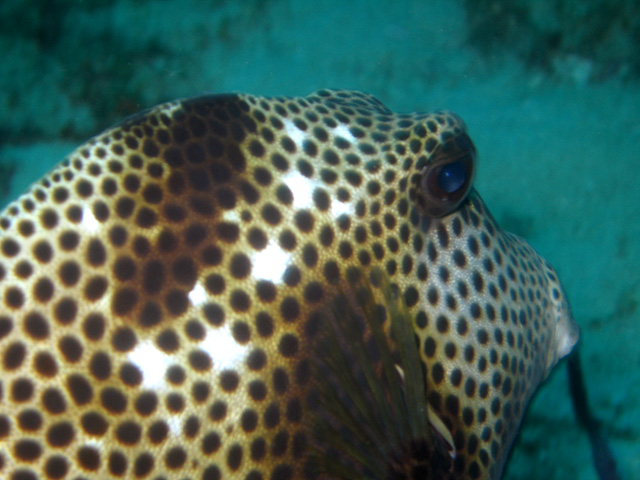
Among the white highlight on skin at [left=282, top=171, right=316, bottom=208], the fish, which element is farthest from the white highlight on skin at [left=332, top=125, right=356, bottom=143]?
the white highlight on skin at [left=282, top=171, right=316, bottom=208]

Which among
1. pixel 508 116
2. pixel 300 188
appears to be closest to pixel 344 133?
pixel 300 188

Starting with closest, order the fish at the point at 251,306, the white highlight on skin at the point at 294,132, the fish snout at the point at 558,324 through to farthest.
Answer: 1. the fish at the point at 251,306
2. the white highlight on skin at the point at 294,132
3. the fish snout at the point at 558,324

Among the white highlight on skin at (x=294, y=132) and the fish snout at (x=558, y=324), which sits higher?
the white highlight on skin at (x=294, y=132)

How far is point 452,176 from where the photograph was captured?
1831 millimetres

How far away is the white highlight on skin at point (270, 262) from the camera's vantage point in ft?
5.14

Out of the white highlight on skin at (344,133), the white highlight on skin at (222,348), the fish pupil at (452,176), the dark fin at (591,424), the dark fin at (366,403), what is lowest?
the dark fin at (591,424)

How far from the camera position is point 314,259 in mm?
1641

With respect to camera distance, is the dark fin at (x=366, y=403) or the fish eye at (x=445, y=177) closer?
the dark fin at (x=366, y=403)

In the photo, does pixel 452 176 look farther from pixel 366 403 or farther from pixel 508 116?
pixel 508 116

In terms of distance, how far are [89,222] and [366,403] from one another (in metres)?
1.03

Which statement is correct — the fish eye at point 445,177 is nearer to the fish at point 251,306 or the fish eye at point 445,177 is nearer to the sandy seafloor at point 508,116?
the fish at point 251,306

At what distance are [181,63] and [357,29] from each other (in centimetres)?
173

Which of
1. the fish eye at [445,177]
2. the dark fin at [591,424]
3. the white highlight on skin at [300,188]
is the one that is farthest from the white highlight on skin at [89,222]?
the dark fin at [591,424]

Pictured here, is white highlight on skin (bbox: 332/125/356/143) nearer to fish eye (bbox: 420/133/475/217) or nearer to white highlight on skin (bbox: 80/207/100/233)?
fish eye (bbox: 420/133/475/217)
